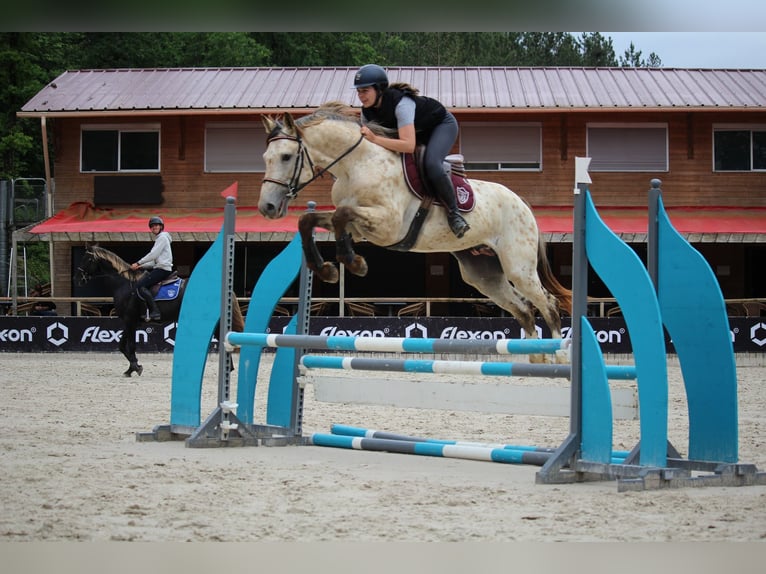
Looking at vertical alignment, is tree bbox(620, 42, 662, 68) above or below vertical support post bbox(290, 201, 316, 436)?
above

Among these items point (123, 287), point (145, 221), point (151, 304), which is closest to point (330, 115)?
point (151, 304)

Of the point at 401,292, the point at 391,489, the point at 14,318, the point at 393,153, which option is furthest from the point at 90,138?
the point at 391,489

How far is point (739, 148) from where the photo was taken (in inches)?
887

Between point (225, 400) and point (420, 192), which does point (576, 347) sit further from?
point (225, 400)

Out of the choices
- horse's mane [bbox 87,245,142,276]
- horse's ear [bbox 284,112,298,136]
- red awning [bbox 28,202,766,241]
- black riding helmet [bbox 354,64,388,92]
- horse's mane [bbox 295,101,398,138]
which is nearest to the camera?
black riding helmet [bbox 354,64,388,92]

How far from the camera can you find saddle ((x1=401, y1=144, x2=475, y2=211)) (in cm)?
591

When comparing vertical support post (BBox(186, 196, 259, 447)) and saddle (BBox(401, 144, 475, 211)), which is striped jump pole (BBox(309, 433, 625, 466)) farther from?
saddle (BBox(401, 144, 475, 211))

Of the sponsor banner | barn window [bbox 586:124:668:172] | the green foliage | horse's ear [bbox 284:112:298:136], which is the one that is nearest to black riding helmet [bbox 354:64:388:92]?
horse's ear [bbox 284:112:298:136]

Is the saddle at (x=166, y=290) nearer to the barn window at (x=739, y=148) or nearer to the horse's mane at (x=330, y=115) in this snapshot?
the horse's mane at (x=330, y=115)

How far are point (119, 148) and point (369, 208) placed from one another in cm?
1873

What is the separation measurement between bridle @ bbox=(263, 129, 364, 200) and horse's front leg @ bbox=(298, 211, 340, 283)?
186 millimetres

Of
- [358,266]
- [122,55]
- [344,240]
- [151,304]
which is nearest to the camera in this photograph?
[344,240]

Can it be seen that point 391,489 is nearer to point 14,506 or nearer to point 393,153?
point 14,506
